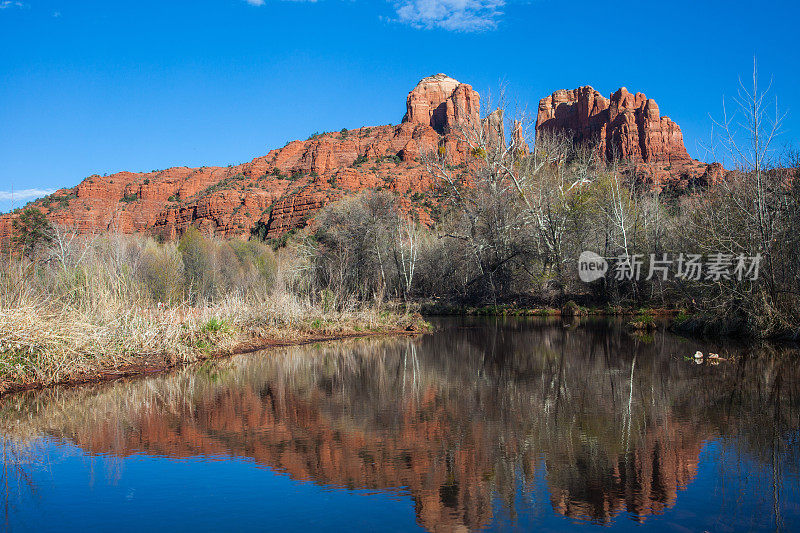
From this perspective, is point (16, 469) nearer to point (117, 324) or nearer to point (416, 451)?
point (416, 451)

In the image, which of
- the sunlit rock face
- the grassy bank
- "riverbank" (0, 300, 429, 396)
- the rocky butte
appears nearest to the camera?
"riverbank" (0, 300, 429, 396)

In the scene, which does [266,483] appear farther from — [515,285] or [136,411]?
[515,285]

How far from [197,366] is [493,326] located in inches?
552

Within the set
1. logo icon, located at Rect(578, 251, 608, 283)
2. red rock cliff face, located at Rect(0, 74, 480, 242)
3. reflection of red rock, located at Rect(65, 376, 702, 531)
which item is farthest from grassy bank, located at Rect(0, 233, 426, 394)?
red rock cliff face, located at Rect(0, 74, 480, 242)

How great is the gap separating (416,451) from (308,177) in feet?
333

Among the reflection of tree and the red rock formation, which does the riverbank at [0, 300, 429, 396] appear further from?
the red rock formation

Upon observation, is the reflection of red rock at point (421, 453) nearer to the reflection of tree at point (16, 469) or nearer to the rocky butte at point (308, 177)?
the reflection of tree at point (16, 469)

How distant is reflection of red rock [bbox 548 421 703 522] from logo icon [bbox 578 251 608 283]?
25.4m

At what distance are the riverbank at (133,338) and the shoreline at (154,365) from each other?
0.02 metres

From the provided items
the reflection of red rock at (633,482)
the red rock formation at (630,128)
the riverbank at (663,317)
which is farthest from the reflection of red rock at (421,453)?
the red rock formation at (630,128)

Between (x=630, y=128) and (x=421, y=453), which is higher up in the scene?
(x=630, y=128)

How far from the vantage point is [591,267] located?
1222 inches

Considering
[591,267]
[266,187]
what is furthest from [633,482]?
[266,187]

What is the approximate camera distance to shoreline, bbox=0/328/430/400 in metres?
9.79
